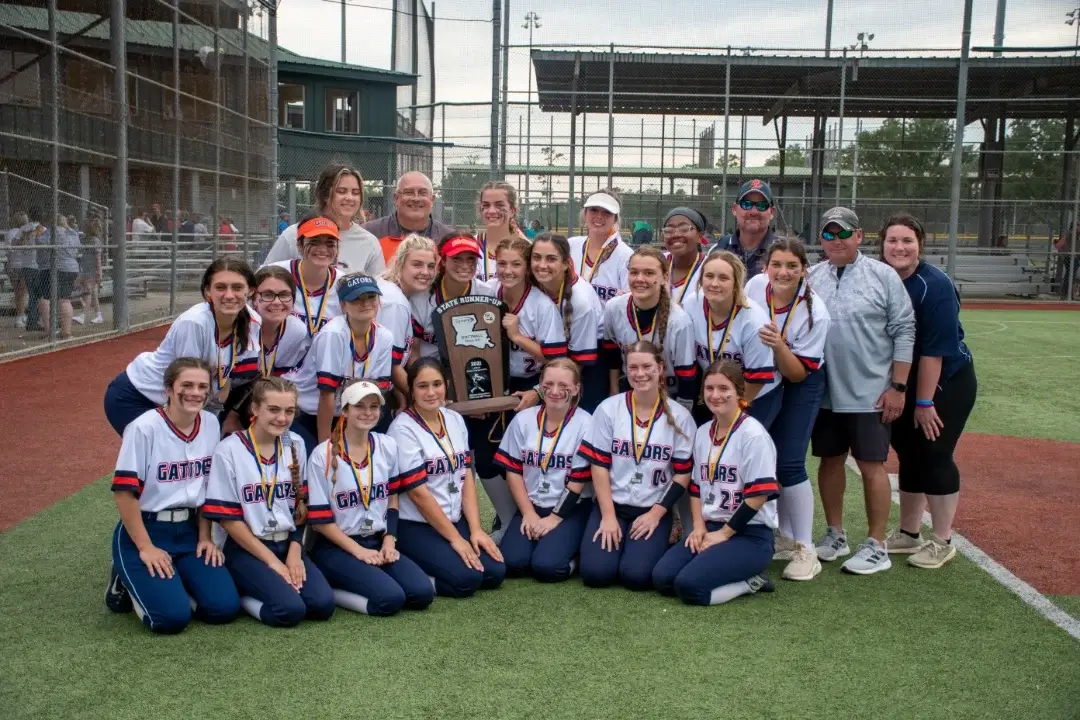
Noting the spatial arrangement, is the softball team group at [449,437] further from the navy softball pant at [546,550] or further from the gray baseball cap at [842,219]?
the gray baseball cap at [842,219]

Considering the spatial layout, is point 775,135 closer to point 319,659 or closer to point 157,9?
point 157,9

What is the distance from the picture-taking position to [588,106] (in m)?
21.7

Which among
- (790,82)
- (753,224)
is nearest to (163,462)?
(753,224)

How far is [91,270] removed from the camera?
42.0 ft

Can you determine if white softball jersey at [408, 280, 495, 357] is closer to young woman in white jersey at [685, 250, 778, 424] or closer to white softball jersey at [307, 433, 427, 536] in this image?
white softball jersey at [307, 433, 427, 536]

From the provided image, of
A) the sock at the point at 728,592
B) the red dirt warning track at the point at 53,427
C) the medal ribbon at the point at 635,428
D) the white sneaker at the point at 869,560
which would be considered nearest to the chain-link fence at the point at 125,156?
the red dirt warning track at the point at 53,427

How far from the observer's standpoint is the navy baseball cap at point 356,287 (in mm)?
4480

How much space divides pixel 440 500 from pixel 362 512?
0.41 meters

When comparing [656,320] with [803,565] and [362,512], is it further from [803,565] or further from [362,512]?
[362,512]

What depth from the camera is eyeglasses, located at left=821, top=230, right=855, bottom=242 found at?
15.7 ft

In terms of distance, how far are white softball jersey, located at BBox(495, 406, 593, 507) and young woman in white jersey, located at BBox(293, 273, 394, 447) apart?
69 centimetres

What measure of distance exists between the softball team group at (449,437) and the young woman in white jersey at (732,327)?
0.01 metres

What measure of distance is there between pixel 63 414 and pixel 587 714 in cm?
672

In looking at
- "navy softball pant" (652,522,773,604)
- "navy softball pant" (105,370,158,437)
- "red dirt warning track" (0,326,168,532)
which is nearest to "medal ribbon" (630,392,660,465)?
"navy softball pant" (652,522,773,604)
